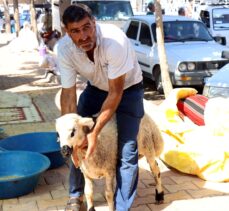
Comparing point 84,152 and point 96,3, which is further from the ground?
point 96,3

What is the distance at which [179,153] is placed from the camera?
4855 mm

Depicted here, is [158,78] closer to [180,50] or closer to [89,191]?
[180,50]

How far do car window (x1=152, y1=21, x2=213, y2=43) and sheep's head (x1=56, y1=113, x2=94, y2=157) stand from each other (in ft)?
24.7

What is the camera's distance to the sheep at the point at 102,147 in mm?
3068

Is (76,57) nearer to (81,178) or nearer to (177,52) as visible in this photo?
(81,178)

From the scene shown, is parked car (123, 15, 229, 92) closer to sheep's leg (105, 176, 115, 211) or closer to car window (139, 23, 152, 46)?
car window (139, 23, 152, 46)

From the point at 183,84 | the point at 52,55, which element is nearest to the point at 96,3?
the point at 52,55

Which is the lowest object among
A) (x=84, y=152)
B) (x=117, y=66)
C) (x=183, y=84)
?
(x=183, y=84)

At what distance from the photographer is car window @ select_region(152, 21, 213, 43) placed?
10438 mm

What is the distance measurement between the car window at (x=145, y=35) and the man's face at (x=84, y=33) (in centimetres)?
755

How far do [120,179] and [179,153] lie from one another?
5.03ft

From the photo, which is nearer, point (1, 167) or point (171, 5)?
point (1, 167)

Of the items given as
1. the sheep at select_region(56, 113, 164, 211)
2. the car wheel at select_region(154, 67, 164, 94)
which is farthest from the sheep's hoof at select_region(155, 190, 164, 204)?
the car wheel at select_region(154, 67, 164, 94)

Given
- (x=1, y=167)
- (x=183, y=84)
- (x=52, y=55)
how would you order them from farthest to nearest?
(x=52, y=55), (x=183, y=84), (x=1, y=167)
